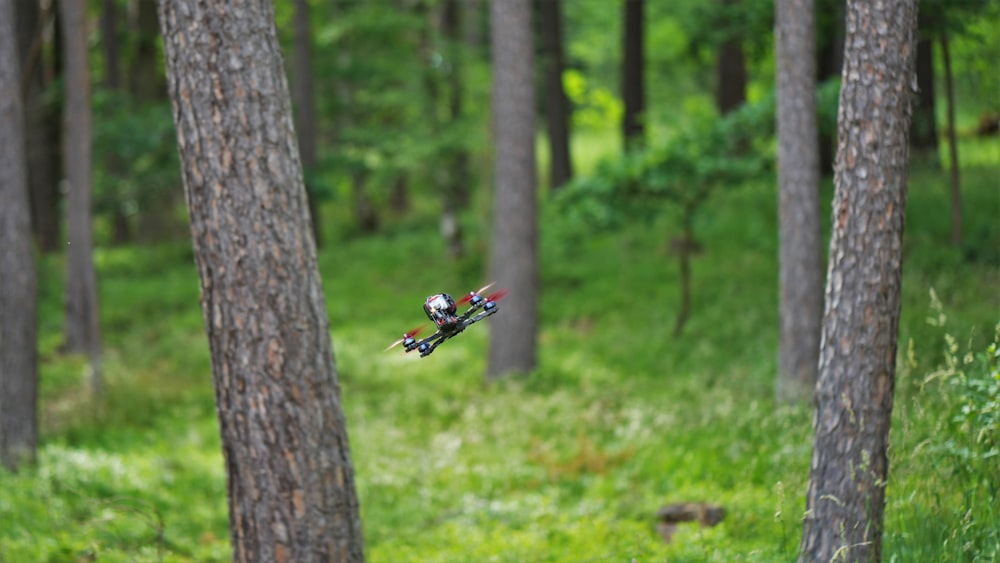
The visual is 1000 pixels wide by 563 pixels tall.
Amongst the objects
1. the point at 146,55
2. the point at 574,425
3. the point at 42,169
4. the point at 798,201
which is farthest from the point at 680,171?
the point at 42,169

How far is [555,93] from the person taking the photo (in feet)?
73.8

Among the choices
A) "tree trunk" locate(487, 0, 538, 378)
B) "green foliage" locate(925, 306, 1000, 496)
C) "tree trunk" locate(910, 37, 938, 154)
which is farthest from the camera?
"tree trunk" locate(910, 37, 938, 154)

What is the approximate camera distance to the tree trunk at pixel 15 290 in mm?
9906

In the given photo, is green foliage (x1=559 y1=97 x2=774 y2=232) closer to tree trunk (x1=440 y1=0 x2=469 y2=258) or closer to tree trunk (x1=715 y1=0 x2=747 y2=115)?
tree trunk (x1=440 y1=0 x2=469 y2=258)

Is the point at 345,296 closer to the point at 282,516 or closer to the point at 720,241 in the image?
the point at 720,241

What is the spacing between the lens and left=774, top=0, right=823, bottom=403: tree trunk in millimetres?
8875

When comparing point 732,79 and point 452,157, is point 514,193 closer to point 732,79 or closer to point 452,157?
point 452,157

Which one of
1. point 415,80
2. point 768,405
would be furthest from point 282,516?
point 415,80

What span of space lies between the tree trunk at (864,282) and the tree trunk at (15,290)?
848cm

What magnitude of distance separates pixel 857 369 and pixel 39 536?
6515 millimetres

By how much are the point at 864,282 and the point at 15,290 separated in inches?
348

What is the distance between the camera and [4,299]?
10.1 metres

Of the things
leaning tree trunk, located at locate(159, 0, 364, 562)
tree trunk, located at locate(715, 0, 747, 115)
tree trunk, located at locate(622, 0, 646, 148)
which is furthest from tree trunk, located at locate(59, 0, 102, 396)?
tree trunk, located at locate(715, 0, 747, 115)

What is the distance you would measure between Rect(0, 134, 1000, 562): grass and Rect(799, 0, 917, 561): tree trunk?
295mm
